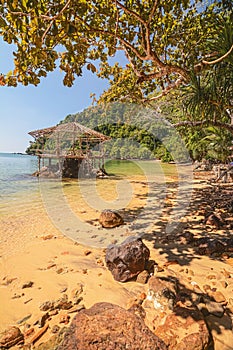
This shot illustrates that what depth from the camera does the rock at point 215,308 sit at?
2261 millimetres

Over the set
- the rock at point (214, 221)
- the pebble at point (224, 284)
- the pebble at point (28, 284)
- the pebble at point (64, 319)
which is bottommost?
the pebble at point (28, 284)

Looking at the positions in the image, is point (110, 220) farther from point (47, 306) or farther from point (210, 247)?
point (47, 306)

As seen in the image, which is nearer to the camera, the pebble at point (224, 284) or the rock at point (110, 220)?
the pebble at point (224, 284)

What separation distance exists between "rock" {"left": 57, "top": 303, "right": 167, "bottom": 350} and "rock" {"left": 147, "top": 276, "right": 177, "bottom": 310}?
0.60 m

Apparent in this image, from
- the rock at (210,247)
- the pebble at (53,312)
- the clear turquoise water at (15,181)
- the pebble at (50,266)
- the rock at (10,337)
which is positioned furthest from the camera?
the clear turquoise water at (15,181)

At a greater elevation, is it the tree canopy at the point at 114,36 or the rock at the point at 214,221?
the tree canopy at the point at 114,36

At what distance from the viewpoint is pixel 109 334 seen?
159 cm

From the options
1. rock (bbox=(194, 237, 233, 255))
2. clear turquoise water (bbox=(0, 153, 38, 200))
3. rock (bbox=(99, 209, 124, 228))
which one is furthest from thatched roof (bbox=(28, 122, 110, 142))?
rock (bbox=(194, 237, 233, 255))

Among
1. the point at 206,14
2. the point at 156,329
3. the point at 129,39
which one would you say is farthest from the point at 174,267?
the point at 206,14

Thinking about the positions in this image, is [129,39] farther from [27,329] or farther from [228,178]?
[228,178]

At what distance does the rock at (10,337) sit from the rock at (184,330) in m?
1.40

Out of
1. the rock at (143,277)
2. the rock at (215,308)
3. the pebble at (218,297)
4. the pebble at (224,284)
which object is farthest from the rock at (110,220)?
the rock at (215,308)

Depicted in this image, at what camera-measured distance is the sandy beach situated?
7.69 feet

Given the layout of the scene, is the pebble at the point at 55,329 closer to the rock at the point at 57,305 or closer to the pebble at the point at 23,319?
the rock at the point at 57,305
